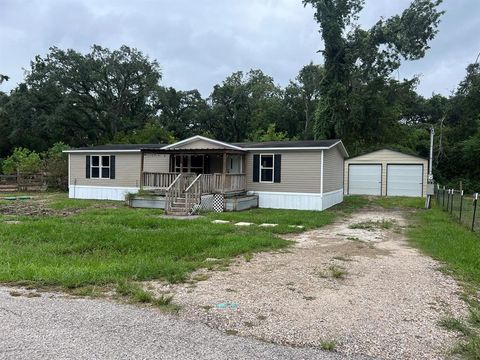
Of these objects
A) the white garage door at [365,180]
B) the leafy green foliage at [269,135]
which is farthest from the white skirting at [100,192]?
the leafy green foliage at [269,135]

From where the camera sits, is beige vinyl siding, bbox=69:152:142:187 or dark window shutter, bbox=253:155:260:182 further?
beige vinyl siding, bbox=69:152:142:187

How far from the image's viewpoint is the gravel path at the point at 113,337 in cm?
329

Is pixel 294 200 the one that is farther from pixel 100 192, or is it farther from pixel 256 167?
pixel 100 192

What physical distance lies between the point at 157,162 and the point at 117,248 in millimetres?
11974

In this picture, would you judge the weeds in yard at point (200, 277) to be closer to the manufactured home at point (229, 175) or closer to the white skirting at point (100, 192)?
the manufactured home at point (229, 175)

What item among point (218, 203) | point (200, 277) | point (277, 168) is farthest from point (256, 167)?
point (200, 277)

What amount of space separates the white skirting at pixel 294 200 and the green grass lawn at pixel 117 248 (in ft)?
14.0

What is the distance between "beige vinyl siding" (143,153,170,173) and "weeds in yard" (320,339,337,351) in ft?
53.0

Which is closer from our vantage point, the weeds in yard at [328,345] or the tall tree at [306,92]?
the weeds in yard at [328,345]

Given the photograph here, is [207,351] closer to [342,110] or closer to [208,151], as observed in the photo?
[208,151]

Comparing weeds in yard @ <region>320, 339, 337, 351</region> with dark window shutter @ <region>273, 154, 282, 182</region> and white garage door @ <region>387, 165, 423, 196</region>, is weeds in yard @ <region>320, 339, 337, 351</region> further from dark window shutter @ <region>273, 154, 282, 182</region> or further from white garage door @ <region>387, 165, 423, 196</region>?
white garage door @ <region>387, 165, 423, 196</region>

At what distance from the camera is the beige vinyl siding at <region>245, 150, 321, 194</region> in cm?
1634

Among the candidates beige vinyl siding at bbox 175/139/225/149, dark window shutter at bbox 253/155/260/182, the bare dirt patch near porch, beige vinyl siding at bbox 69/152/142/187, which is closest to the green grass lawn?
the bare dirt patch near porch

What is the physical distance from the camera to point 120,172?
782 inches
